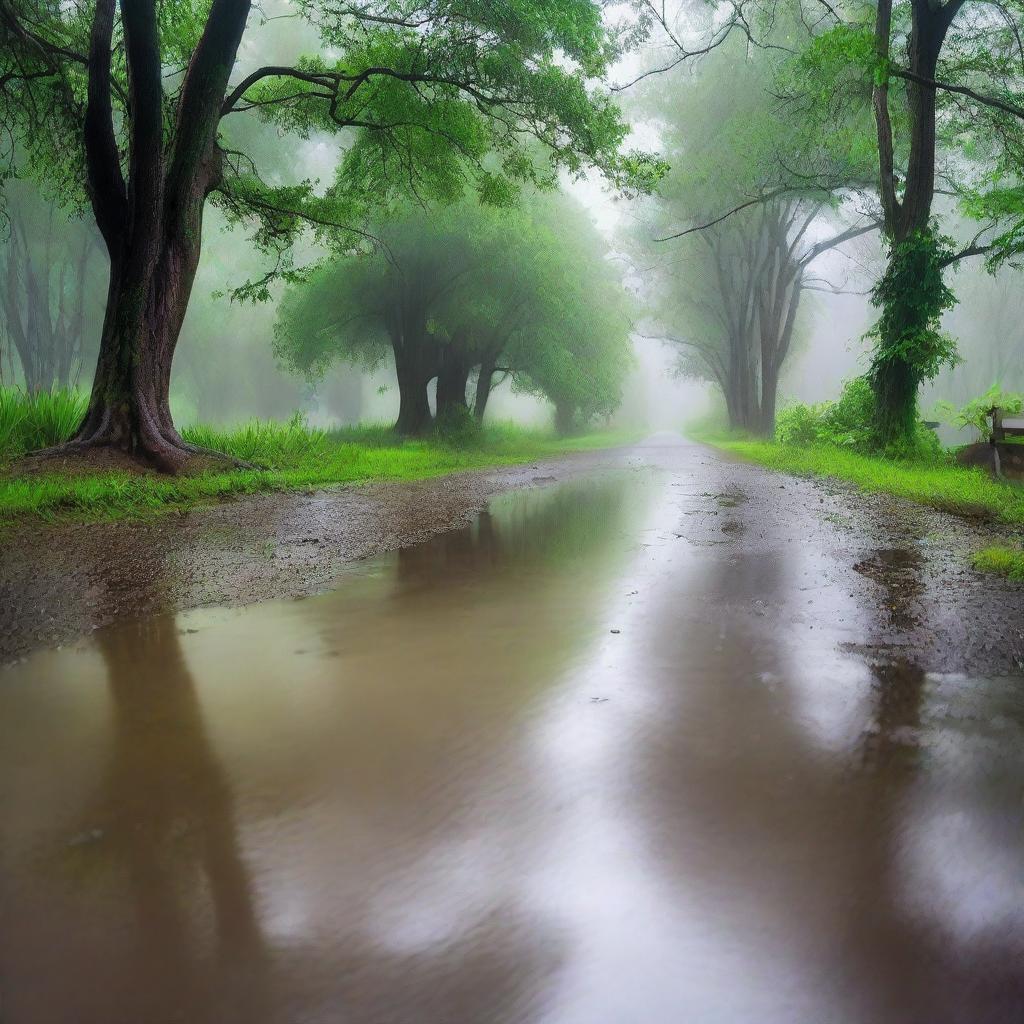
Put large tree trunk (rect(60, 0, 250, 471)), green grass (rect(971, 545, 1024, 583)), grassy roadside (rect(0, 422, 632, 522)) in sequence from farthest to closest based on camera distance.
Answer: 1. large tree trunk (rect(60, 0, 250, 471))
2. grassy roadside (rect(0, 422, 632, 522))
3. green grass (rect(971, 545, 1024, 583))

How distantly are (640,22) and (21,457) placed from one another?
37.7 ft

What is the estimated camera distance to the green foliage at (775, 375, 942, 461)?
13.3 m

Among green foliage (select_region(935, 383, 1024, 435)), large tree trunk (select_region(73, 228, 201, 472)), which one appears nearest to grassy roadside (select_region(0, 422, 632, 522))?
large tree trunk (select_region(73, 228, 201, 472))

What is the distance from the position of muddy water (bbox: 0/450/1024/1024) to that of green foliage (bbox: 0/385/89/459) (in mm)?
7177

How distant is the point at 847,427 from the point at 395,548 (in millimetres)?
12845

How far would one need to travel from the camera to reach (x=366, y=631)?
3.87 m

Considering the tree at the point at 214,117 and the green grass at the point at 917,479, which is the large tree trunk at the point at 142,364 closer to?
the tree at the point at 214,117

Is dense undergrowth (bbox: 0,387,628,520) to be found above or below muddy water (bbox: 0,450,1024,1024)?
above

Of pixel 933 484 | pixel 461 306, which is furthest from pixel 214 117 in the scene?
pixel 933 484

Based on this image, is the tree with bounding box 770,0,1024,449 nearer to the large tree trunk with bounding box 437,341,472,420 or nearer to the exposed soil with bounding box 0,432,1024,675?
the exposed soil with bounding box 0,432,1024,675

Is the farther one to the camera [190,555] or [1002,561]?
[190,555]

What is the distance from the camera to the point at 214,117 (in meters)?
11.0

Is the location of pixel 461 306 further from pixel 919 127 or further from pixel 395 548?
pixel 395 548

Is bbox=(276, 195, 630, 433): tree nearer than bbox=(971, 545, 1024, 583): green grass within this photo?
No
